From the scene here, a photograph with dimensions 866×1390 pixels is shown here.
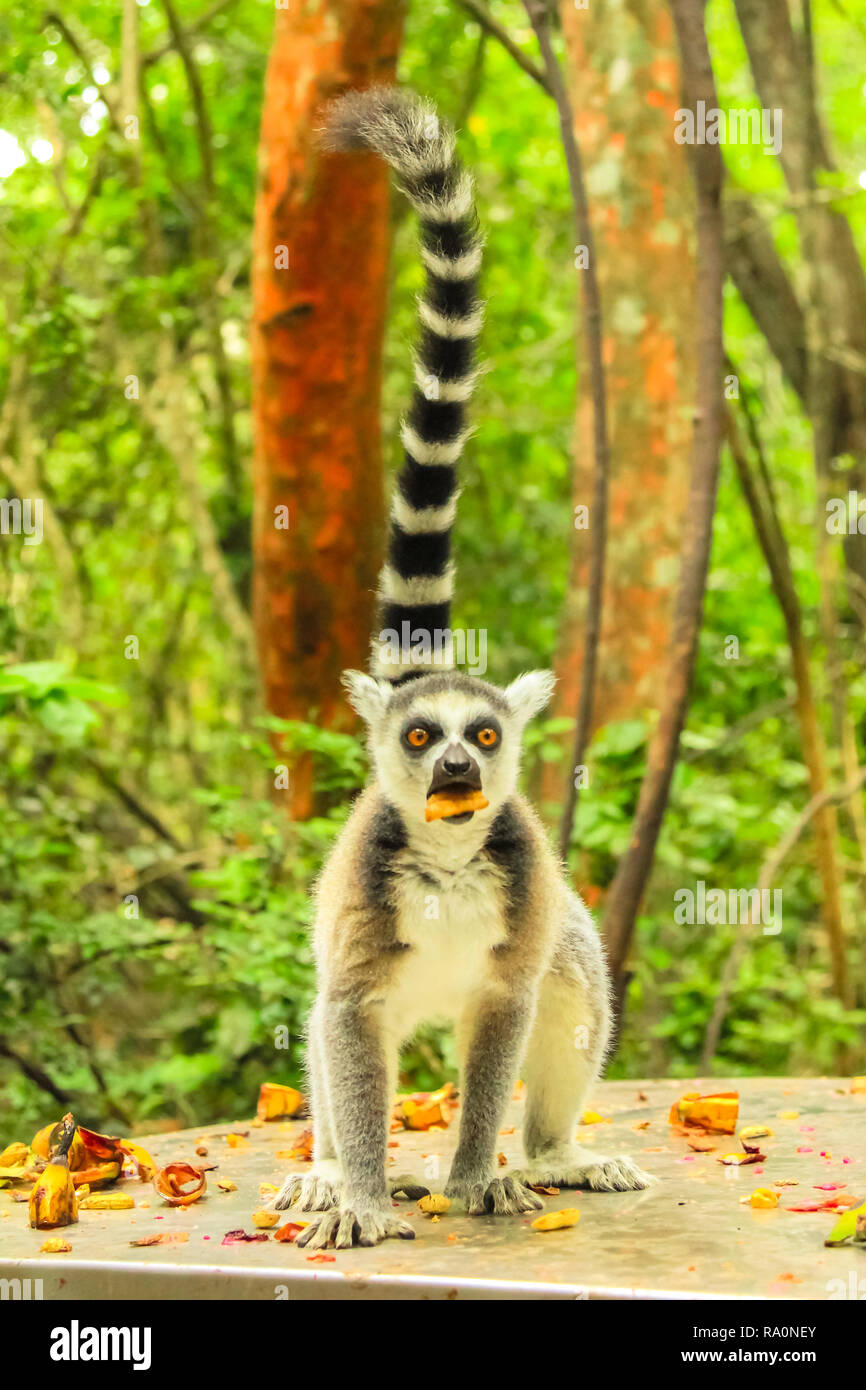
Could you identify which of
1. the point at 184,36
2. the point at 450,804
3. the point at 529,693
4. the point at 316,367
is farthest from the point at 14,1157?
the point at 184,36

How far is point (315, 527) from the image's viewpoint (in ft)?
19.0

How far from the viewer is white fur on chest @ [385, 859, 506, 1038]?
288 centimetres

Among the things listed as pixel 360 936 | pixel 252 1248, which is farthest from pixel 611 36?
pixel 252 1248

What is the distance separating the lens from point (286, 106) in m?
5.67

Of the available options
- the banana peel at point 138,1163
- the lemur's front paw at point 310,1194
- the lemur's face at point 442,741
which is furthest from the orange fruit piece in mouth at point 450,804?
the banana peel at point 138,1163

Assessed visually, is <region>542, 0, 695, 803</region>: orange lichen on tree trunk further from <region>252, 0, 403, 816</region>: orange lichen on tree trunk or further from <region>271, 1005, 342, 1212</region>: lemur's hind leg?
<region>271, 1005, 342, 1212</region>: lemur's hind leg

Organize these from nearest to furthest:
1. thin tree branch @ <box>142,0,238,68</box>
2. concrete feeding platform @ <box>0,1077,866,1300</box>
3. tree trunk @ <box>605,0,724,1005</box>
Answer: concrete feeding platform @ <box>0,1077,866,1300</box>, tree trunk @ <box>605,0,724,1005</box>, thin tree branch @ <box>142,0,238,68</box>

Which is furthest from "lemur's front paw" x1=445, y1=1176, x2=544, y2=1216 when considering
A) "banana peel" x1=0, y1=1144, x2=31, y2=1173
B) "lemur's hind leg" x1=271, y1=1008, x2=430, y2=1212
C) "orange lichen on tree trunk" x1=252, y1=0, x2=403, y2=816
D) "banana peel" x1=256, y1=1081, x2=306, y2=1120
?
"orange lichen on tree trunk" x1=252, y1=0, x2=403, y2=816

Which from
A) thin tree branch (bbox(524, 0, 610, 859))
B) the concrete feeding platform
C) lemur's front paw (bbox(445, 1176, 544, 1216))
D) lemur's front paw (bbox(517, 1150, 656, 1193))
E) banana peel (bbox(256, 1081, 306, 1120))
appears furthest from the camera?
banana peel (bbox(256, 1081, 306, 1120))

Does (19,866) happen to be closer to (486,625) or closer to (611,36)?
(486,625)

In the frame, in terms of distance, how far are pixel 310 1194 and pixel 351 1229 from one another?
0.36 metres

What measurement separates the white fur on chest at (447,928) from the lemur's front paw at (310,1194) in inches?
14.6

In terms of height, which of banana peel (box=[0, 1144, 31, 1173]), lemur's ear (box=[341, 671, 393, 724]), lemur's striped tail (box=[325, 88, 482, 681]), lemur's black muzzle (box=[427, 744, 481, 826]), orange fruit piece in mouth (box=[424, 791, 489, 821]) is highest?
lemur's striped tail (box=[325, 88, 482, 681])

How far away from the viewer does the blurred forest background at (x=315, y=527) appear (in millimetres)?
5531
